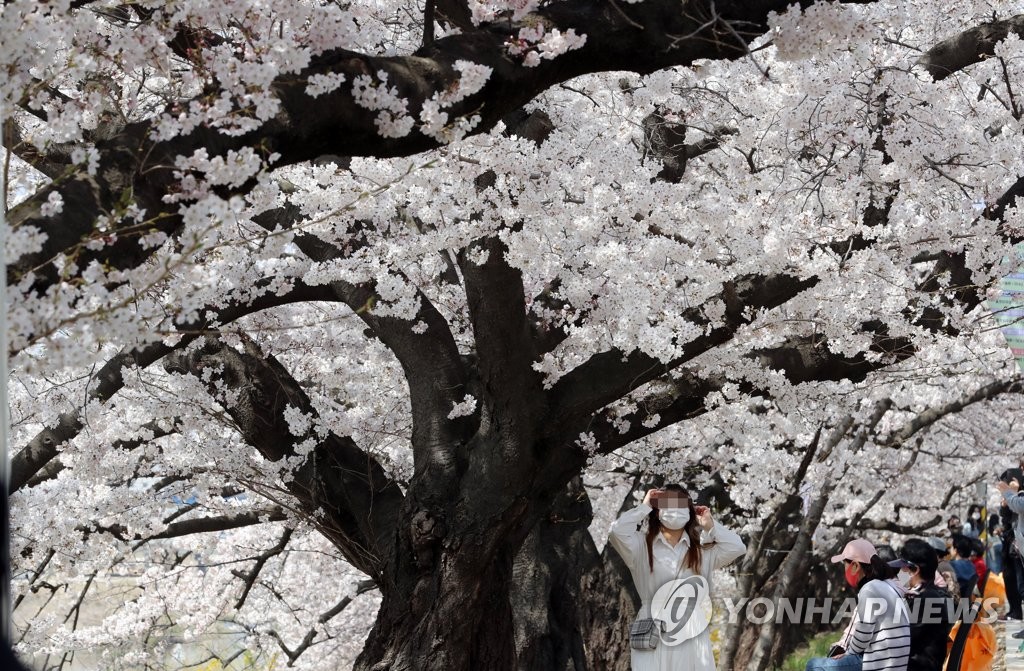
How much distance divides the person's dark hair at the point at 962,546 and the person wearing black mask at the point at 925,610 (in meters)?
2.94

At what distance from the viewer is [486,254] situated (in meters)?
6.07

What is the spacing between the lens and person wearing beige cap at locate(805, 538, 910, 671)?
553 cm

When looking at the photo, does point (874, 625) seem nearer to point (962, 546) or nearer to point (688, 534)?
point (688, 534)

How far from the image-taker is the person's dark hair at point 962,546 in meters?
9.09

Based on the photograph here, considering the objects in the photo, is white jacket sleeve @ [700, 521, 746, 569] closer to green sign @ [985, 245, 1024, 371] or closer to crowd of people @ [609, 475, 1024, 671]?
crowd of people @ [609, 475, 1024, 671]

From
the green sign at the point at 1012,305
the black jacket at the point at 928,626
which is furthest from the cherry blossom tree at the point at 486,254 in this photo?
the black jacket at the point at 928,626

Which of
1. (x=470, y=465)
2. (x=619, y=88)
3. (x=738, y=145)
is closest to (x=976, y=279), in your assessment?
(x=738, y=145)

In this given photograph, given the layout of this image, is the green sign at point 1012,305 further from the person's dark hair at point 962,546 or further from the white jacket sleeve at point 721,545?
the white jacket sleeve at point 721,545

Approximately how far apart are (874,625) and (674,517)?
1.16 m

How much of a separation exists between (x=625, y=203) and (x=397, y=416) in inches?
121

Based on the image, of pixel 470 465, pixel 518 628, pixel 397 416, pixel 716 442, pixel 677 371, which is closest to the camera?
pixel 470 465

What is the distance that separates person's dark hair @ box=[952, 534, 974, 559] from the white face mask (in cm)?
448

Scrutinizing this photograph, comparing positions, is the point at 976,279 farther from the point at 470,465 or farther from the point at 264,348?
the point at 264,348

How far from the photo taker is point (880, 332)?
6.57 m
